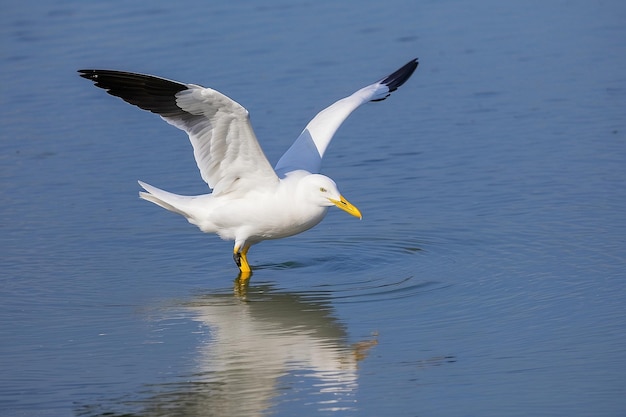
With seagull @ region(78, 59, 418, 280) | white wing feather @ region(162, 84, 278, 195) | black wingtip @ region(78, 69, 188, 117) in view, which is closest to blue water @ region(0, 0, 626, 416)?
seagull @ region(78, 59, 418, 280)

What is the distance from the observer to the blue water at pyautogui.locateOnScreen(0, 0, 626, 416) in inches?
288

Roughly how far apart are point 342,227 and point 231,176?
4.37 ft

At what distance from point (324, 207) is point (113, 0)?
1005cm

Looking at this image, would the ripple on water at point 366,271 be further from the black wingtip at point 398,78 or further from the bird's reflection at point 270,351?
the black wingtip at point 398,78

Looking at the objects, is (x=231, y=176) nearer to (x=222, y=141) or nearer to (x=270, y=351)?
(x=222, y=141)

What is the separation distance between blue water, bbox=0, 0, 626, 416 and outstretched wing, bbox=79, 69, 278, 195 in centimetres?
76

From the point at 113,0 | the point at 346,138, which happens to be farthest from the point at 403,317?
the point at 113,0

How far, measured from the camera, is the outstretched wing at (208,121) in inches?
360

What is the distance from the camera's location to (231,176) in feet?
32.5

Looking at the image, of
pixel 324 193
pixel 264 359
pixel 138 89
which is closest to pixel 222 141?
pixel 138 89

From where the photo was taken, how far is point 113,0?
61.4 ft

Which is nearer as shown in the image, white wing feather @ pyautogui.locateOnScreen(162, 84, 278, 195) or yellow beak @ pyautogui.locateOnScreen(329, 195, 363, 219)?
white wing feather @ pyautogui.locateOnScreen(162, 84, 278, 195)

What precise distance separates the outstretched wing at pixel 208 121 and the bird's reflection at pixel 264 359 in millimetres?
932

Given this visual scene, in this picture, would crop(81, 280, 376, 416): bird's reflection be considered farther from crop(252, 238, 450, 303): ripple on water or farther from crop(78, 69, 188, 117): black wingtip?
crop(78, 69, 188, 117): black wingtip
